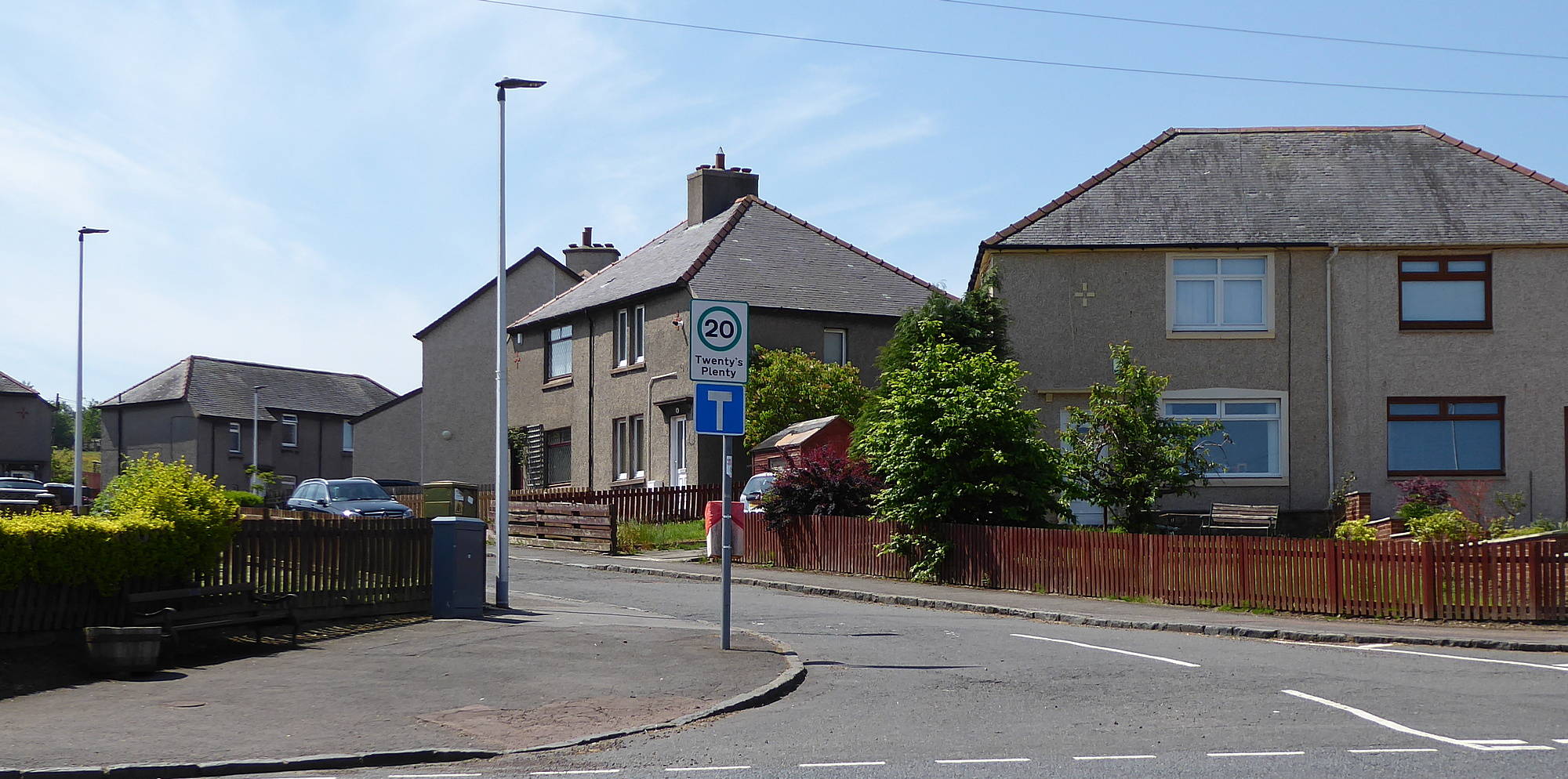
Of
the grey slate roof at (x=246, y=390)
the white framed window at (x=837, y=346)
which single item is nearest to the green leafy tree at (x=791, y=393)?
the white framed window at (x=837, y=346)

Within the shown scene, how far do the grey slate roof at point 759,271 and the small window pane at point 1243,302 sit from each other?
13.1 m

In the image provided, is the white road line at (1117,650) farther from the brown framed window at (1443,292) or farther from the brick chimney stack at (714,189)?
the brick chimney stack at (714,189)

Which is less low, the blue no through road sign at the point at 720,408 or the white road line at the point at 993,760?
the blue no through road sign at the point at 720,408

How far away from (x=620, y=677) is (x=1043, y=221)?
18.3 metres

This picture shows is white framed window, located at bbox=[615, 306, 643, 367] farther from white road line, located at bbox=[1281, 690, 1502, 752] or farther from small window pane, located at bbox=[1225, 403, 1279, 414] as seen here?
white road line, located at bbox=[1281, 690, 1502, 752]

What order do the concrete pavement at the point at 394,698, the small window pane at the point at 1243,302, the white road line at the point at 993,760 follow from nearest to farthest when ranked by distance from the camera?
the white road line at the point at 993,760 < the concrete pavement at the point at 394,698 < the small window pane at the point at 1243,302

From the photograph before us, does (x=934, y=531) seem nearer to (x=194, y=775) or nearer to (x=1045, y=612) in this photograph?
(x=1045, y=612)

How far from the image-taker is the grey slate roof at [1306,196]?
2736 centimetres

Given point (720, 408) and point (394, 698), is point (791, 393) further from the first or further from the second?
point (394, 698)

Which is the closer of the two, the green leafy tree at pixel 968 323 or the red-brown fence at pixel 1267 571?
the red-brown fence at pixel 1267 571

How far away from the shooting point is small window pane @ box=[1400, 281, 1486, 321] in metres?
27.1

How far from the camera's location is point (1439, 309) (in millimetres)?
27266

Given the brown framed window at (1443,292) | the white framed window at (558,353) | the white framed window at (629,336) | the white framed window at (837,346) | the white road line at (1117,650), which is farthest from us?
the white framed window at (558,353)

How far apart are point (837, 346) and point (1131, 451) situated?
60.3ft
